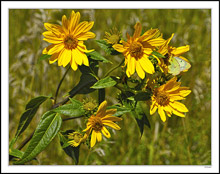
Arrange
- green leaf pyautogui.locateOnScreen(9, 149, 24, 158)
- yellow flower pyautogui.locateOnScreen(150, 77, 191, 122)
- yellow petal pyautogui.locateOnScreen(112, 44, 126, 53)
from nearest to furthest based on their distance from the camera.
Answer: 1. yellow petal pyautogui.locateOnScreen(112, 44, 126, 53)
2. yellow flower pyautogui.locateOnScreen(150, 77, 191, 122)
3. green leaf pyautogui.locateOnScreen(9, 149, 24, 158)

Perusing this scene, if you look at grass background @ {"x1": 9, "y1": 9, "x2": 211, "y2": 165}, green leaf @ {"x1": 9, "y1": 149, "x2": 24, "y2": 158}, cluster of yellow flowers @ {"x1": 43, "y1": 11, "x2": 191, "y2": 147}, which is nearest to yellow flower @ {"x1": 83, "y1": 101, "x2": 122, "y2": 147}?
cluster of yellow flowers @ {"x1": 43, "y1": 11, "x2": 191, "y2": 147}

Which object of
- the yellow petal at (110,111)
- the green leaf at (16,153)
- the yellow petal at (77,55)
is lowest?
the green leaf at (16,153)

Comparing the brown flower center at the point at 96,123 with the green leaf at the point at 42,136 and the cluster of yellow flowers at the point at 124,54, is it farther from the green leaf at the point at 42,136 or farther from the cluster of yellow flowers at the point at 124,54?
the green leaf at the point at 42,136

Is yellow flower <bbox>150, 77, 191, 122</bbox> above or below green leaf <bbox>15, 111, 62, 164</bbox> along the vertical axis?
above

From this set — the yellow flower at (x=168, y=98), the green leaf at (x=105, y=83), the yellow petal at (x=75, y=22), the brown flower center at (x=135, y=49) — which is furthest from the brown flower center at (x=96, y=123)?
the yellow petal at (x=75, y=22)

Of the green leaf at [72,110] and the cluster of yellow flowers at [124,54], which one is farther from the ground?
the cluster of yellow flowers at [124,54]

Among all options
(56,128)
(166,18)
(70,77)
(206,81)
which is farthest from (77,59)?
(166,18)

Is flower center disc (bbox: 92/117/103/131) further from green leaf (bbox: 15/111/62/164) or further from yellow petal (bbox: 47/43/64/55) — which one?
yellow petal (bbox: 47/43/64/55)

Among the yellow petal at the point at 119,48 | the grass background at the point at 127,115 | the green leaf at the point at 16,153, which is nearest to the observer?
the yellow petal at the point at 119,48
